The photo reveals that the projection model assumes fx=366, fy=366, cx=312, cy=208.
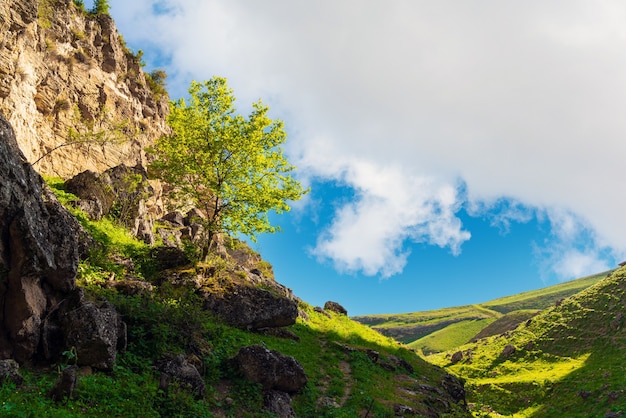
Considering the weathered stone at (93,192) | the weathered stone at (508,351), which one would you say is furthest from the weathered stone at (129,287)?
the weathered stone at (508,351)

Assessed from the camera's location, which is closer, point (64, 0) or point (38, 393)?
point (38, 393)

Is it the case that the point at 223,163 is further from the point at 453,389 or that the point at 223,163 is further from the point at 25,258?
the point at 453,389

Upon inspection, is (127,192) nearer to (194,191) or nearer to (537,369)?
(194,191)

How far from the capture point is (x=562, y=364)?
58156 mm

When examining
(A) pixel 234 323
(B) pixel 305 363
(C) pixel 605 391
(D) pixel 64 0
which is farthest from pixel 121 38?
(C) pixel 605 391

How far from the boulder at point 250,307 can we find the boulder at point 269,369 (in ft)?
22.0

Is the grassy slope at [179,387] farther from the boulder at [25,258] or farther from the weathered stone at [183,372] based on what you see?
the boulder at [25,258]

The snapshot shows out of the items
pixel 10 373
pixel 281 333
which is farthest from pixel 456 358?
pixel 10 373

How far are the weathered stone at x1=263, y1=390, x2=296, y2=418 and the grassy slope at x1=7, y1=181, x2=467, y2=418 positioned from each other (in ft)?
1.28

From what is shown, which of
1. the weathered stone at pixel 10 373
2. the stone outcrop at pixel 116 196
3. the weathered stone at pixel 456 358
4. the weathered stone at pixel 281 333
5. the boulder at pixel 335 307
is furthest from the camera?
the weathered stone at pixel 456 358

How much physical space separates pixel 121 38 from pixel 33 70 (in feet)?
74.7

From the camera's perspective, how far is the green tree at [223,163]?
93.1 ft

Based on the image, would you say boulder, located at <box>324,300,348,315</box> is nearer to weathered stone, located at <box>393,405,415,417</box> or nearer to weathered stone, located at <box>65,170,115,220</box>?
weathered stone, located at <box>65,170,115,220</box>

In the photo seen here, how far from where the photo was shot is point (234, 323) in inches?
948
